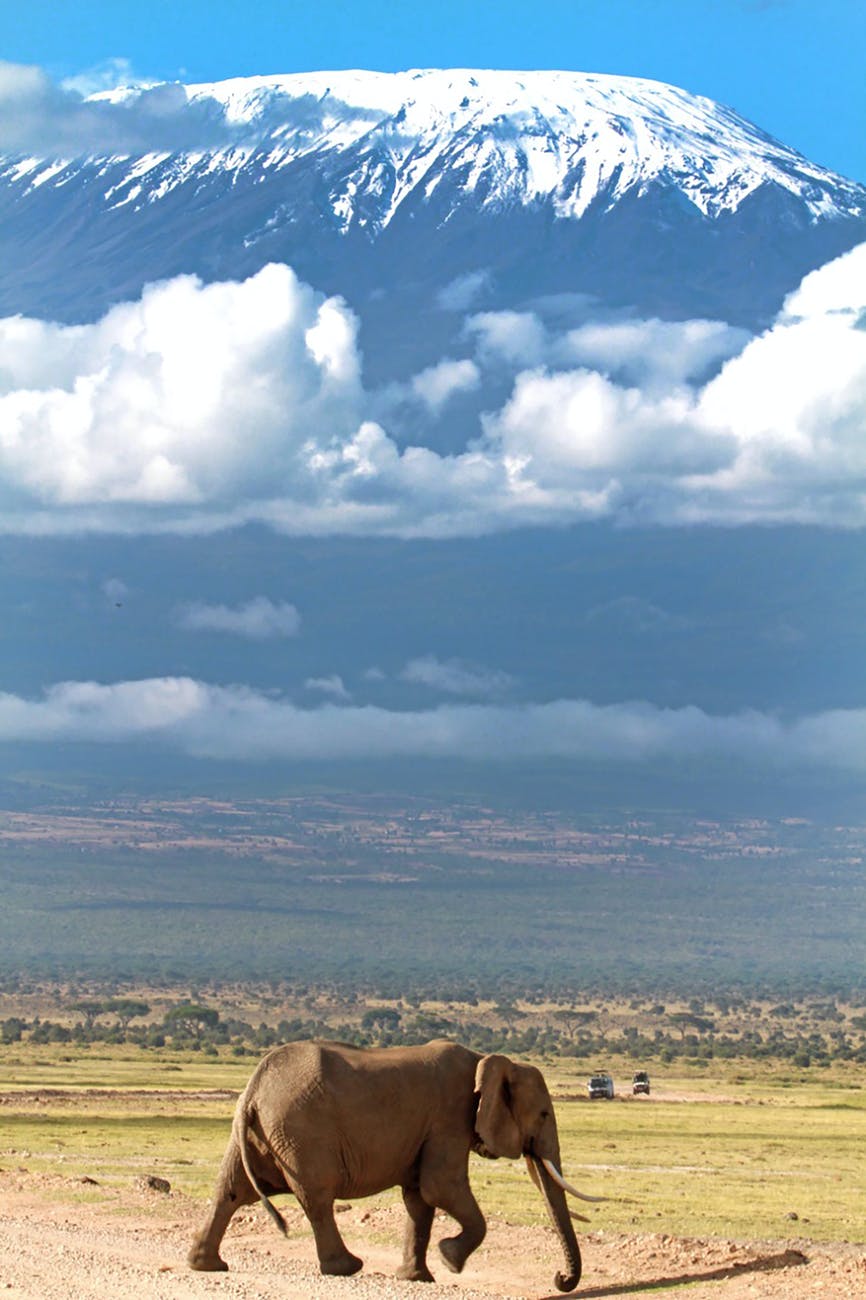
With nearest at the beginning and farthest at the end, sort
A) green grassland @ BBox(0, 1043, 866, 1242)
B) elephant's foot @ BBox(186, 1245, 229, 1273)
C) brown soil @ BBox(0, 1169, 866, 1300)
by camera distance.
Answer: brown soil @ BBox(0, 1169, 866, 1300) < elephant's foot @ BBox(186, 1245, 229, 1273) < green grassland @ BBox(0, 1043, 866, 1242)

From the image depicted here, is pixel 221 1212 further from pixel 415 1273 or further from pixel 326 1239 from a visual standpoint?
pixel 415 1273

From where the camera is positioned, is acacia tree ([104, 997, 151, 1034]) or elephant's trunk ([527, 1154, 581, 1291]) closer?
elephant's trunk ([527, 1154, 581, 1291])

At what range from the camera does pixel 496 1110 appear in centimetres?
2220

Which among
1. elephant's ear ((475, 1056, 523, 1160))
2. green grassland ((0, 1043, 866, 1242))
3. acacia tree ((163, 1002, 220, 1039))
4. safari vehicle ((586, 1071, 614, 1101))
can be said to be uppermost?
elephant's ear ((475, 1056, 523, 1160))


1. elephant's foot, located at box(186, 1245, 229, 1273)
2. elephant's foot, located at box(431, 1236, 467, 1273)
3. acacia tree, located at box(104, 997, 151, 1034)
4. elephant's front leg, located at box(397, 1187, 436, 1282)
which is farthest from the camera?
acacia tree, located at box(104, 997, 151, 1034)

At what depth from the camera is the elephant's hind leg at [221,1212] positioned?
21656 mm

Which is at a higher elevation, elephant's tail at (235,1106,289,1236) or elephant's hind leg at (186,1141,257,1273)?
elephant's tail at (235,1106,289,1236)

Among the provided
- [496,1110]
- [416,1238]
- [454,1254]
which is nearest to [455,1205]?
[454,1254]

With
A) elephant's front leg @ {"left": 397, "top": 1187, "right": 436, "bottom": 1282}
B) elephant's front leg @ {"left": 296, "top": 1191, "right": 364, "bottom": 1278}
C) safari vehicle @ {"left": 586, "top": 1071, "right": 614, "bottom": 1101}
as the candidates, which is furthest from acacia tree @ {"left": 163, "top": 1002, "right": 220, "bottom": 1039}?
elephant's front leg @ {"left": 296, "top": 1191, "right": 364, "bottom": 1278}

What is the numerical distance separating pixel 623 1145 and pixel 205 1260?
23576 millimetres

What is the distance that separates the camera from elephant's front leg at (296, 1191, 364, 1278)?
2122 centimetres

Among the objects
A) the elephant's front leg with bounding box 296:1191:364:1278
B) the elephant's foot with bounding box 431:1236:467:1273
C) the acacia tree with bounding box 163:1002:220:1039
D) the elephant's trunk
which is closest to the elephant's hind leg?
the elephant's front leg with bounding box 296:1191:364:1278

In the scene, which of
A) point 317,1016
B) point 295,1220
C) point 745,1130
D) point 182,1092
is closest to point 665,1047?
point 317,1016

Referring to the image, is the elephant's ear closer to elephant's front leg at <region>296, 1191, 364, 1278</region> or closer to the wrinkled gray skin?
the wrinkled gray skin
